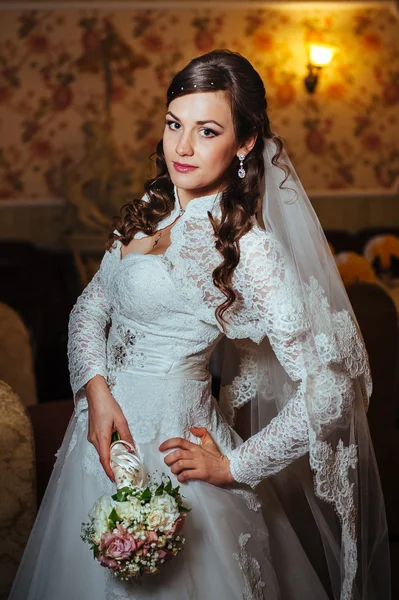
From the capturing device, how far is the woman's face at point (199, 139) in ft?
5.47

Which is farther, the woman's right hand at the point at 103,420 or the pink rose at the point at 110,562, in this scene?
the woman's right hand at the point at 103,420

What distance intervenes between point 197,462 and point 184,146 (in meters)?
0.70

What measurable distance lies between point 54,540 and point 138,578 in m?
0.27

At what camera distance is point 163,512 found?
142 cm

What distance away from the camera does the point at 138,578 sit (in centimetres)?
158

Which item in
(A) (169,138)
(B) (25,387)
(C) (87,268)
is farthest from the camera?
(C) (87,268)

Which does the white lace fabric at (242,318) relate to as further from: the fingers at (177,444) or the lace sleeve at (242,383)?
the lace sleeve at (242,383)

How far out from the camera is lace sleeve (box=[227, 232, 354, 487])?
1.63 m

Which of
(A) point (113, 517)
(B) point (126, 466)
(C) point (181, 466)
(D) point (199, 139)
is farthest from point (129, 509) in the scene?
(D) point (199, 139)

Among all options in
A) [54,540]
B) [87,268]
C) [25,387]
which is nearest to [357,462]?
[54,540]

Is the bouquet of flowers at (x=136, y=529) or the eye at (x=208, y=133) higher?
the eye at (x=208, y=133)

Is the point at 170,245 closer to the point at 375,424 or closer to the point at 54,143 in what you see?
the point at 375,424

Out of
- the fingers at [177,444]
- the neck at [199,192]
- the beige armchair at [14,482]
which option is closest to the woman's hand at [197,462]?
the fingers at [177,444]

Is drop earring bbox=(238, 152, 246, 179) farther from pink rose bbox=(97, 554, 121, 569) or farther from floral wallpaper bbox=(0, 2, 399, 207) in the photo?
floral wallpaper bbox=(0, 2, 399, 207)
